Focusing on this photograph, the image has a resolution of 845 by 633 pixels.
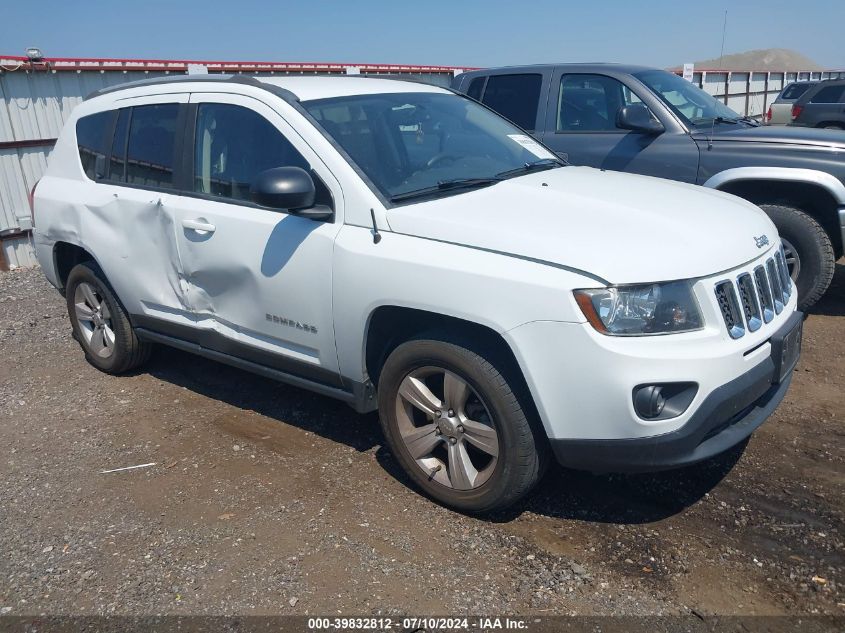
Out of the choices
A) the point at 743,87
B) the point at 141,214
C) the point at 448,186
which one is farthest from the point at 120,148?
the point at 743,87

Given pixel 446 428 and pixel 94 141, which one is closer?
pixel 446 428

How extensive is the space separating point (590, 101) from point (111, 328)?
4.36 metres

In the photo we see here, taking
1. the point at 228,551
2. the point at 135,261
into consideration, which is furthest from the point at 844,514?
the point at 135,261

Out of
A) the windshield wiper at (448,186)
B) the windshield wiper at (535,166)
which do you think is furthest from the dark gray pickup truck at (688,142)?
the windshield wiper at (448,186)

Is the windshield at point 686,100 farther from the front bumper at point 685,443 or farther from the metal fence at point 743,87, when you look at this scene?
the metal fence at point 743,87

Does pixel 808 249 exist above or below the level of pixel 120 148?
below

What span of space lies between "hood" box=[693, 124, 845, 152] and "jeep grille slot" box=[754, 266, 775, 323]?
9.68 feet

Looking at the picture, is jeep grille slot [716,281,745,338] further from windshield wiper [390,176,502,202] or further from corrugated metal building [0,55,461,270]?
corrugated metal building [0,55,461,270]

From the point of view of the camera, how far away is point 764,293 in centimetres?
323

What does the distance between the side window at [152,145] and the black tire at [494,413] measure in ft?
6.47

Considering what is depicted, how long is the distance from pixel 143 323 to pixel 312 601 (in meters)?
2.53

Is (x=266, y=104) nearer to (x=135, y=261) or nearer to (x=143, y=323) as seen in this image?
(x=135, y=261)

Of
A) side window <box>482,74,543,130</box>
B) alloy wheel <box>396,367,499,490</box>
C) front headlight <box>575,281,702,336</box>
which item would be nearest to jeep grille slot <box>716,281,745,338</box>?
front headlight <box>575,281,702,336</box>

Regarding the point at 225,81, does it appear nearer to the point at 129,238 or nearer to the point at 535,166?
the point at 129,238
